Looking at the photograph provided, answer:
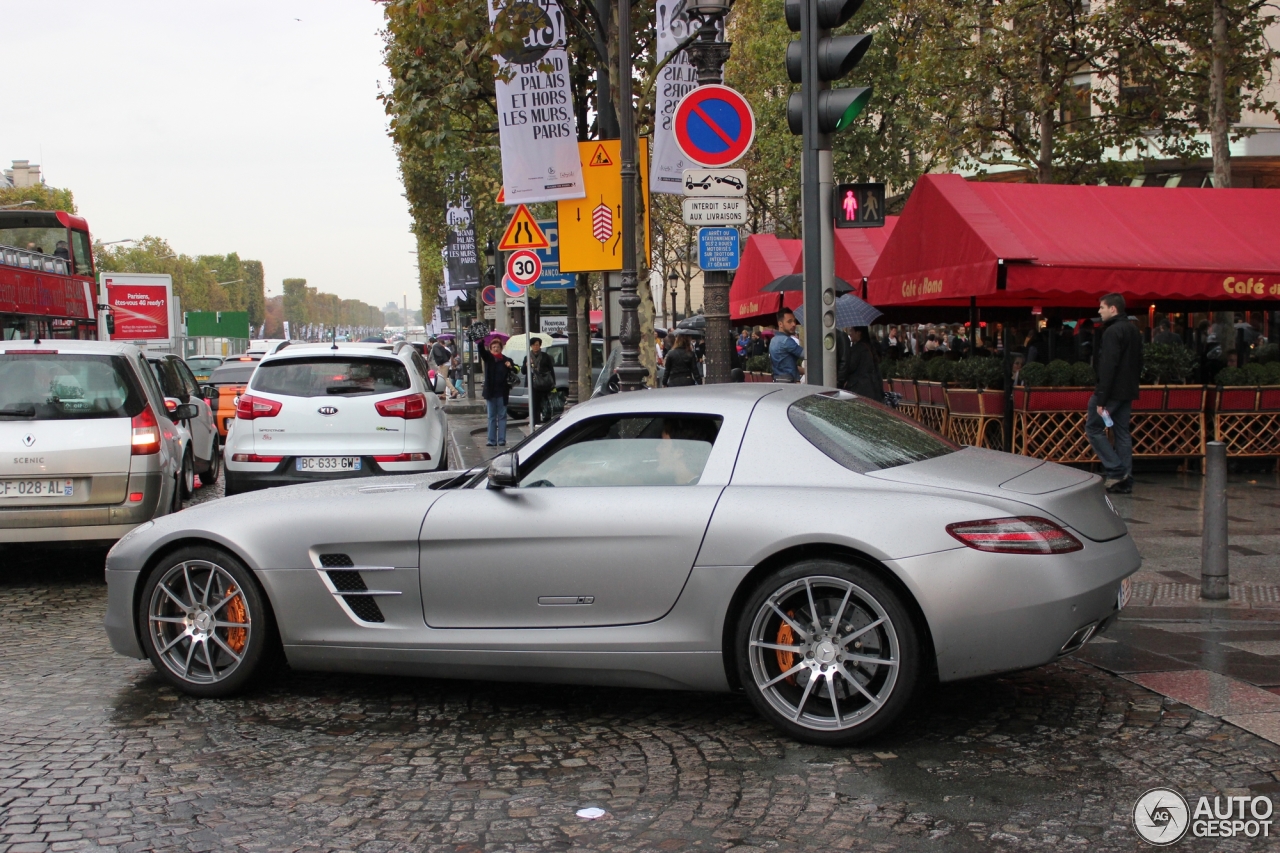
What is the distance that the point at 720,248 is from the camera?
36.6ft

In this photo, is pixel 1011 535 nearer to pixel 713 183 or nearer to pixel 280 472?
pixel 713 183

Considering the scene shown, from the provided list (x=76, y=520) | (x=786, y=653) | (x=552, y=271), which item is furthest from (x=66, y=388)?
(x=552, y=271)

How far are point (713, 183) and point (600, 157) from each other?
6.00 meters

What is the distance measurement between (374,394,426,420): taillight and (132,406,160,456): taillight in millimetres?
2358

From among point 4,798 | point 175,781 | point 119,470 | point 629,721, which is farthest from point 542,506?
point 119,470

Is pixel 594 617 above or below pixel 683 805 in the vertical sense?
above

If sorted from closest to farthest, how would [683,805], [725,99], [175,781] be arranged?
[683,805] < [175,781] < [725,99]

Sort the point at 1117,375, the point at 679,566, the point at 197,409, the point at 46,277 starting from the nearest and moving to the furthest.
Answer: the point at 679,566 → the point at 1117,375 → the point at 197,409 → the point at 46,277

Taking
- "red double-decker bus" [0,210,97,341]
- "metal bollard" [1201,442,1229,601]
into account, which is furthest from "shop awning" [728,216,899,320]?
"red double-decker bus" [0,210,97,341]

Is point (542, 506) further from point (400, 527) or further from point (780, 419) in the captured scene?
point (780, 419)

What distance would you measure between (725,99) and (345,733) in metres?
6.01

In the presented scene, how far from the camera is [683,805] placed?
13.3ft

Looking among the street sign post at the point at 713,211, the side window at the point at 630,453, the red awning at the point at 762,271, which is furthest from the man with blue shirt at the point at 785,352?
the side window at the point at 630,453

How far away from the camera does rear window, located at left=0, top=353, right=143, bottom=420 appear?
8430 millimetres
